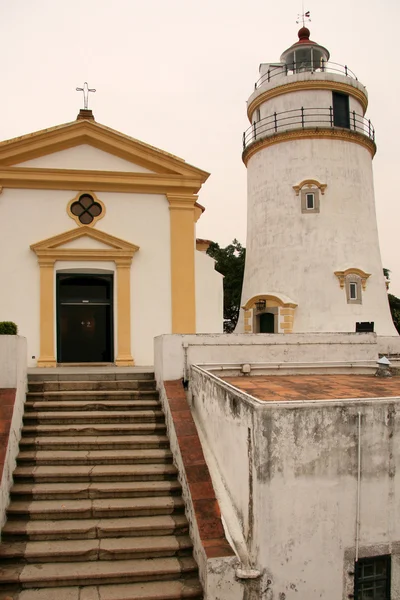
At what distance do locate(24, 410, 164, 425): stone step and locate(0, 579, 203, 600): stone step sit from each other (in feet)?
9.25

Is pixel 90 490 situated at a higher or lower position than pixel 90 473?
lower

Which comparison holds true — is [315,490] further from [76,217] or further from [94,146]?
[94,146]

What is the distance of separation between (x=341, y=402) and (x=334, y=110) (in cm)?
1701

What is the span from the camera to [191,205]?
12984 mm

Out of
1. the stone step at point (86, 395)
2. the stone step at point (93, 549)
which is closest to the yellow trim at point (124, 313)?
the stone step at point (86, 395)

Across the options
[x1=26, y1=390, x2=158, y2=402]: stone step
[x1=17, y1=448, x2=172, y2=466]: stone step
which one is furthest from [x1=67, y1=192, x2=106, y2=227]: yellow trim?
[x1=17, y1=448, x2=172, y2=466]: stone step

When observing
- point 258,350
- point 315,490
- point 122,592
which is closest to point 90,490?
point 122,592

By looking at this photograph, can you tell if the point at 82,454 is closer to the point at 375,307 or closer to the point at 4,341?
the point at 4,341

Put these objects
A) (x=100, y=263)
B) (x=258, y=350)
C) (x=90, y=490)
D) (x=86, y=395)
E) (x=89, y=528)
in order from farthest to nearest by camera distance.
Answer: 1. (x=100, y=263)
2. (x=258, y=350)
3. (x=86, y=395)
4. (x=90, y=490)
5. (x=89, y=528)

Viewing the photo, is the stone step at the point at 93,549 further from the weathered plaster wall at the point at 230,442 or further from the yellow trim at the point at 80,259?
A: the yellow trim at the point at 80,259

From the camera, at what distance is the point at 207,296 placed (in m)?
13.0

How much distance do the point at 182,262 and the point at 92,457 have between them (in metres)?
6.24

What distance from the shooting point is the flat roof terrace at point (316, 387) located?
6.83 meters

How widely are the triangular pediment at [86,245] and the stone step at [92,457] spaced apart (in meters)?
5.70
